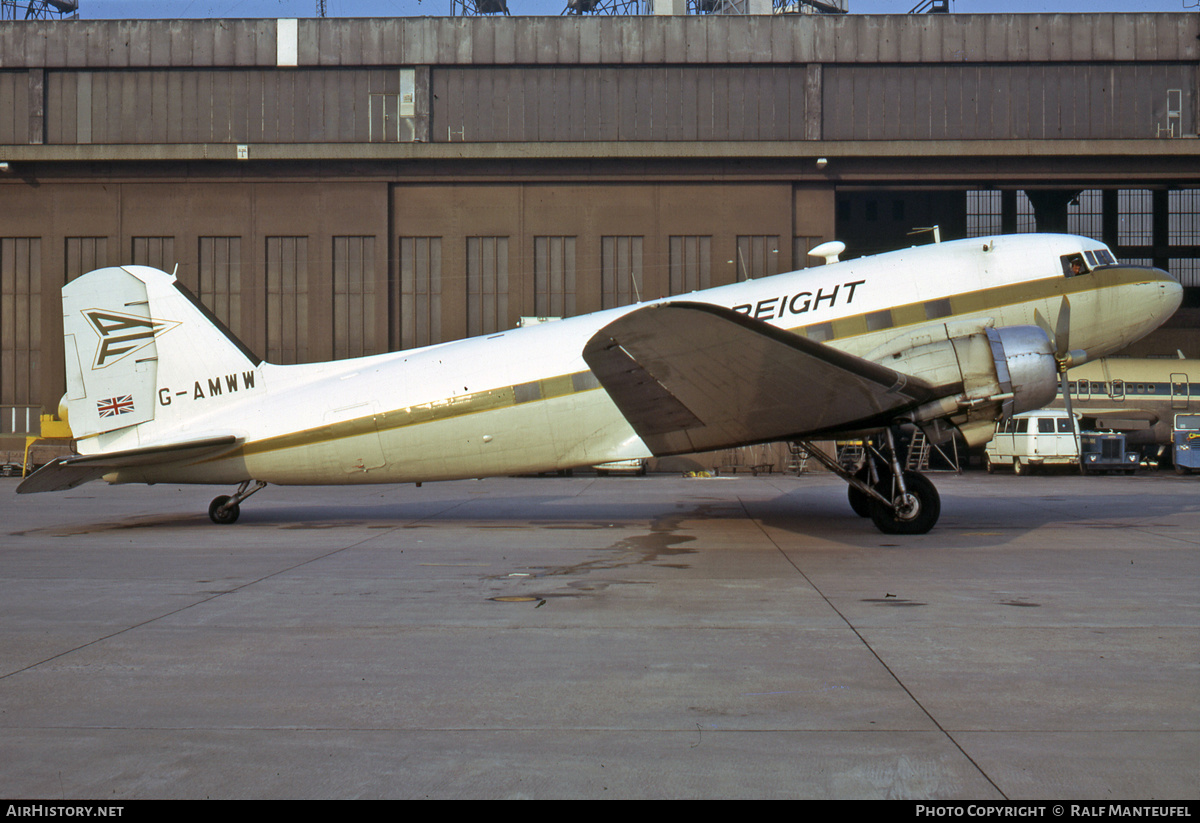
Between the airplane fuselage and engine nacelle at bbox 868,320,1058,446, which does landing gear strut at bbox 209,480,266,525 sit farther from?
engine nacelle at bbox 868,320,1058,446

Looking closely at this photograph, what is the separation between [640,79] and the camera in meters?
36.0

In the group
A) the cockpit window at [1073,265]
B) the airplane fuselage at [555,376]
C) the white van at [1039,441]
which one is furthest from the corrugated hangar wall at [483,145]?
the cockpit window at [1073,265]

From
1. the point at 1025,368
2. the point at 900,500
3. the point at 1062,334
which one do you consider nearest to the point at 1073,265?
the point at 1062,334

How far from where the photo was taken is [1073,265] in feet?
45.6

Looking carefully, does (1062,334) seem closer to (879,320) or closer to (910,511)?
(879,320)

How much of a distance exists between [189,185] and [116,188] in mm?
2944

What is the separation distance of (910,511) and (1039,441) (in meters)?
21.8

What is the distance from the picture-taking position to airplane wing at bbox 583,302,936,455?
10.6 metres

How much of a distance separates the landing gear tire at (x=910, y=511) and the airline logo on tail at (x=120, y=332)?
12.0m

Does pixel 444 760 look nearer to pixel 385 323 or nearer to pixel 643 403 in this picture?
pixel 643 403

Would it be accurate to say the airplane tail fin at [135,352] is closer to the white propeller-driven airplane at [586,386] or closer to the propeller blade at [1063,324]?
the white propeller-driven airplane at [586,386]

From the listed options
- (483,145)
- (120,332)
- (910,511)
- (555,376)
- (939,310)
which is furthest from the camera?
(483,145)

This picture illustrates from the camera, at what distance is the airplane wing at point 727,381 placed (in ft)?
34.9

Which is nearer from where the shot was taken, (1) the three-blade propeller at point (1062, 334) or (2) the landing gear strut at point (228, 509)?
(1) the three-blade propeller at point (1062, 334)
